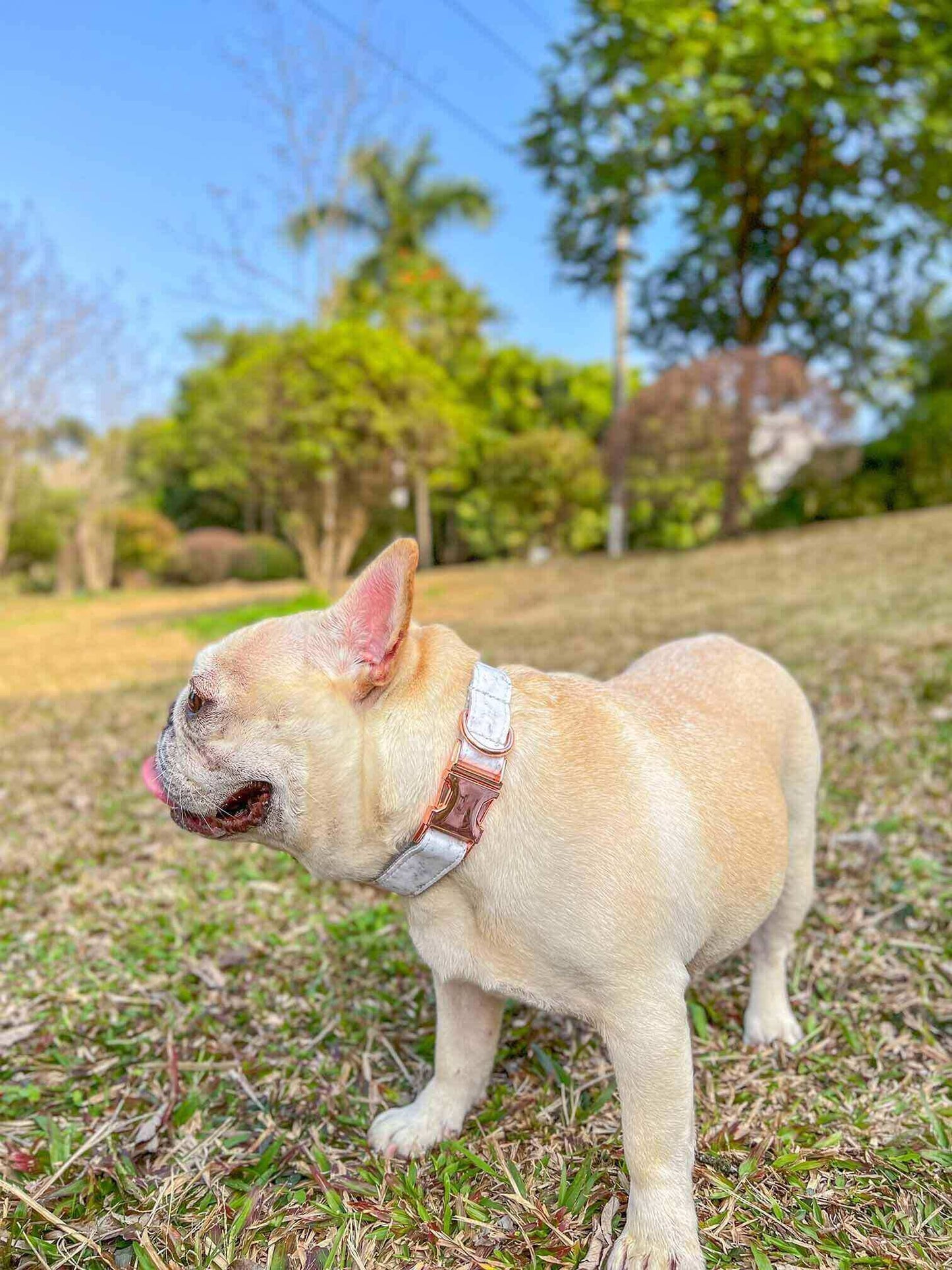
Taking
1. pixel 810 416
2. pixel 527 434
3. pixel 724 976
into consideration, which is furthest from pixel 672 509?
pixel 724 976

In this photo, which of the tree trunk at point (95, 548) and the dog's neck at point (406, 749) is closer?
the dog's neck at point (406, 749)

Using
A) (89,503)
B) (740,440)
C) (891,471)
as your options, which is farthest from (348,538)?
(89,503)

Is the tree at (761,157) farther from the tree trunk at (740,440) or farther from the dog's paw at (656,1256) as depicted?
the dog's paw at (656,1256)

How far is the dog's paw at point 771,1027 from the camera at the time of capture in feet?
7.35

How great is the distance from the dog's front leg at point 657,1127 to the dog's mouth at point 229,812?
0.82 metres

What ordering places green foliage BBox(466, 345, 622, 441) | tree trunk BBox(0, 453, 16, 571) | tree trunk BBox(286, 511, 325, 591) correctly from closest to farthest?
tree trunk BBox(286, 511, 325, 591)
tree trunk BBox(0, 453, 16, 571)
green foliage BBox(466, 345, 622, 441)

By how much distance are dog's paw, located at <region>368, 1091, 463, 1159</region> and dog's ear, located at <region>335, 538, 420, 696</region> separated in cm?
110

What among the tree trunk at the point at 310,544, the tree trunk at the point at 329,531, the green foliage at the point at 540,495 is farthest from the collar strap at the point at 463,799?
the green foliage at the point at 540,495

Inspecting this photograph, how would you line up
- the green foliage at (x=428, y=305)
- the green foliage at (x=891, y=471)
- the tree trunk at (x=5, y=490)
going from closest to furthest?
the green foliage at (x=891, y=471), the tree trunk at (x=5, y=490), the green foliage at (x=428, y=305)

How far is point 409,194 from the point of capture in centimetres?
2550

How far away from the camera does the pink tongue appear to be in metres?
1.74

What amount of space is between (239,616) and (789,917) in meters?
10.2

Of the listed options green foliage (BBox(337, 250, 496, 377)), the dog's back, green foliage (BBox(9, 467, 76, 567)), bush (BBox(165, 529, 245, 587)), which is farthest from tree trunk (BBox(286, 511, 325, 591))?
green foliage (BBox(9, 467, 76, 567))

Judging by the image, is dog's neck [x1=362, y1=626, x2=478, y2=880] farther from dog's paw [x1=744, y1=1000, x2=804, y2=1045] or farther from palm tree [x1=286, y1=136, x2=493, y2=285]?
palm tree [x1=286, y1=136, x2=493, y2=285]
